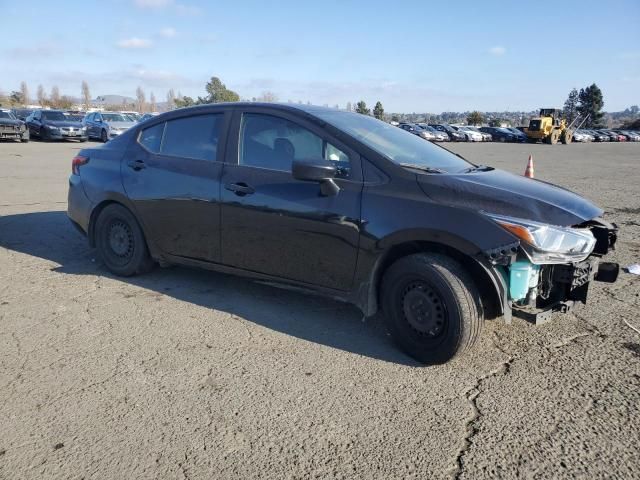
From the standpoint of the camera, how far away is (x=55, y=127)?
25.4 meters

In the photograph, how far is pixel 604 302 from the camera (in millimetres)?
4516

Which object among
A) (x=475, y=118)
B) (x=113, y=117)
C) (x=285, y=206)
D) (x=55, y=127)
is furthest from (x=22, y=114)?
(x=475, y=118)

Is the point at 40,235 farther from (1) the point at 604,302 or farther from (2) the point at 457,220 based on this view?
(1) the point at 604,302

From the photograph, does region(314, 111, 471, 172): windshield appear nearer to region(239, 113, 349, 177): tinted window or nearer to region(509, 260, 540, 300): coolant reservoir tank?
region(239, 113, 349, 177): tinted window

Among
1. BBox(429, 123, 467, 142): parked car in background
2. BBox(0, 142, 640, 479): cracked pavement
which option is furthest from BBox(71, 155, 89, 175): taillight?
BBox(429, 123, 467, 142): parked car in background

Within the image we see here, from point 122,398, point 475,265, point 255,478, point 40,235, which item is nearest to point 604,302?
point 475,265

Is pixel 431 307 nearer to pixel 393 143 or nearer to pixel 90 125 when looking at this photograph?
pixel 393 143

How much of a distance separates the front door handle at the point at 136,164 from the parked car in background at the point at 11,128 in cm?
2199

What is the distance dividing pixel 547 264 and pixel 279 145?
212cm

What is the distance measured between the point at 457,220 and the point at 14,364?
116 inches

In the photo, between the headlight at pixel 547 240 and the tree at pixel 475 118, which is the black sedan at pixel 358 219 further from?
the tree at pixel 475 118

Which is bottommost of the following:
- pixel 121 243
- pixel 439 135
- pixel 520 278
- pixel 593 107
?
pixel 121 243

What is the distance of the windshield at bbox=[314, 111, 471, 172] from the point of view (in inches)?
152

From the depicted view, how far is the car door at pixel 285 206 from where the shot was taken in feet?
12.0
